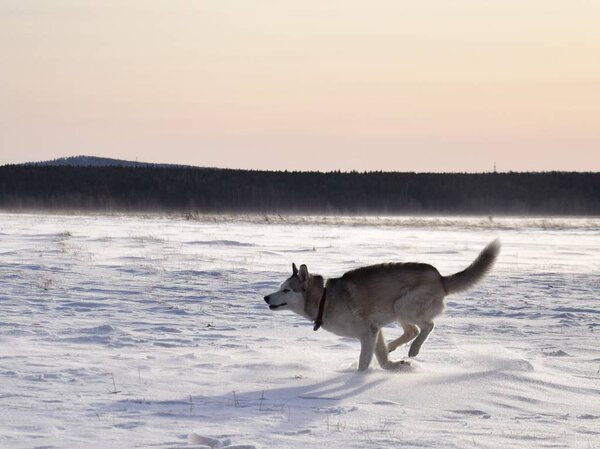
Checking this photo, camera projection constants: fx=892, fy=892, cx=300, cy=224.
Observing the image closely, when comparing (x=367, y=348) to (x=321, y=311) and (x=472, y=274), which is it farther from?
(x=472, y=274)


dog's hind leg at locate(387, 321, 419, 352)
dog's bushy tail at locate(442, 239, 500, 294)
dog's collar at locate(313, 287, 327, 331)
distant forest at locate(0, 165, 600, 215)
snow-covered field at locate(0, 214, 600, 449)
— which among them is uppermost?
distant forest at locate(0, 165, 600, 215)

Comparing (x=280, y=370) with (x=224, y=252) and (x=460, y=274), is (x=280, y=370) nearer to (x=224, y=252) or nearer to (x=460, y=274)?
(x=460, y=274)

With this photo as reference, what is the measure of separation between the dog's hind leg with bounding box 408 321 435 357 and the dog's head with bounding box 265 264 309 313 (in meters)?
1.20

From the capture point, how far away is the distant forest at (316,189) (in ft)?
239

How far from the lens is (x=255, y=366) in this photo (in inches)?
337

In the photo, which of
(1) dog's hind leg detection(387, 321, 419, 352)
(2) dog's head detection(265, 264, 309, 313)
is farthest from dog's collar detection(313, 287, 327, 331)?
(1) dog's hind leg detection(387, 321, 419, 352)

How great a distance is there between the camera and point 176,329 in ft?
36.2

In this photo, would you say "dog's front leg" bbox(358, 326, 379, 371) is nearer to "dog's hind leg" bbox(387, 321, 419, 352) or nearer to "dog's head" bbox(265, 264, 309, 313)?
"dog's hind leg" bbox(387, 321, 419, 352)

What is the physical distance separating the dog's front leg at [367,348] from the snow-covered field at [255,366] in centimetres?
18

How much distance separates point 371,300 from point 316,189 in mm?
70040

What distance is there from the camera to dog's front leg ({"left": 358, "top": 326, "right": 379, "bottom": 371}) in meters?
8.59

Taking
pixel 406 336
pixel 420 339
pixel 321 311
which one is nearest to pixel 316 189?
pixel 406 336

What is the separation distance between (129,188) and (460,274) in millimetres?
70411

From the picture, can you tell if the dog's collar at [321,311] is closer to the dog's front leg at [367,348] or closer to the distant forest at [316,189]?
the dog's front leg at [367,348]
